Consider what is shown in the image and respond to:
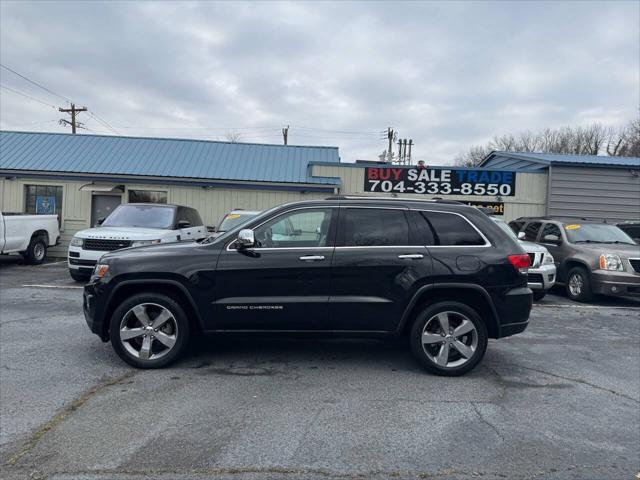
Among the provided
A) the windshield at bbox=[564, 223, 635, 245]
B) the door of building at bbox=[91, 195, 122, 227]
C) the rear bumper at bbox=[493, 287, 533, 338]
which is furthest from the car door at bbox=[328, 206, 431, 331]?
the door of building at bbox=[91, 195, 122, 227]

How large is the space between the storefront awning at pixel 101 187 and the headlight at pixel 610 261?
14034 mm

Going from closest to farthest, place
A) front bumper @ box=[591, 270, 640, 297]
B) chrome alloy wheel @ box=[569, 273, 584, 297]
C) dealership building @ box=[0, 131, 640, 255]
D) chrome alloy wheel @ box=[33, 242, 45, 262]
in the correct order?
front bumper @ box=[591, 270, 640, 297] → chrome alloy wheel @ box=[569, 273, 584, 297] → chrome alloy wheel @ box=[33, 242, 45, 262] → dealership building @ box=[0, 131, 640, 255]

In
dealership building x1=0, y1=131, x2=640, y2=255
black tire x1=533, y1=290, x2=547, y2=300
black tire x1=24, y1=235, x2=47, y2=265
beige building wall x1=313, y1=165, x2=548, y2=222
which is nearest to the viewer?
black tire x1=533, y1=290, x2=547, y2=300

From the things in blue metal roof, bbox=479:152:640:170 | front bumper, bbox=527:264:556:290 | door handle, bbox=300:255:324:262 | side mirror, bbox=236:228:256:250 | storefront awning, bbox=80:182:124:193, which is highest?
blue metal roof, bbox=479:152:640:170

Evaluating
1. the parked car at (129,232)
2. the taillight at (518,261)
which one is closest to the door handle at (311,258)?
the taillight at (518,261)

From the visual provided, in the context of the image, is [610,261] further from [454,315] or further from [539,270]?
[454,315]

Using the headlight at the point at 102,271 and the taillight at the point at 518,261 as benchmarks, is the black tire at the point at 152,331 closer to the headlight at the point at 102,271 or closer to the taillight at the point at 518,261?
the headlight at the point at 102,271

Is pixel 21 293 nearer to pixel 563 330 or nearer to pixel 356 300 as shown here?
pixel 356 300

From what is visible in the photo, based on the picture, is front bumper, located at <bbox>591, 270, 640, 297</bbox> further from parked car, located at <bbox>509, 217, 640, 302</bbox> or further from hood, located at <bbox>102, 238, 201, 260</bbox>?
hood, located at <bbox>102, 238, 201, 260</bbox>

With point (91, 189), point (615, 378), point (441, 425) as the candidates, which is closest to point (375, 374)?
point (441, 425)

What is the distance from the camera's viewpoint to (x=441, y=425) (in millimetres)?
4070

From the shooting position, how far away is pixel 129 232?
10.3 meters

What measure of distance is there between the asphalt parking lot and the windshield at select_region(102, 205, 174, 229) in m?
4.65

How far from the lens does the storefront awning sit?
16531 millimetres
